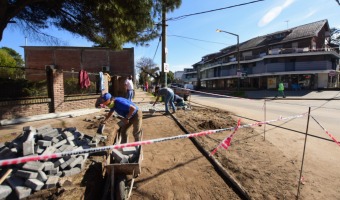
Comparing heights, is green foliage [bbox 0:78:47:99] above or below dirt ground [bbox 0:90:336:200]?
above

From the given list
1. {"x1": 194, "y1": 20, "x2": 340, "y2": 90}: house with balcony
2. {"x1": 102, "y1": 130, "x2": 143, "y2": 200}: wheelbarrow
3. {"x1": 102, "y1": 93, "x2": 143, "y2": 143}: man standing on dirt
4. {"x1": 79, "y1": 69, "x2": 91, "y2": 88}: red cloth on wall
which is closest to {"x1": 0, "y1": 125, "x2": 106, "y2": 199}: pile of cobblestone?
{"x1": 102, "y1": 130, "x2": 143, "y2": 200}: wheelbarrow

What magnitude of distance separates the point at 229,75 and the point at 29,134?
48730mm

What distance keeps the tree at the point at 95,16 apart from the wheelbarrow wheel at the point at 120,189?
6585mm

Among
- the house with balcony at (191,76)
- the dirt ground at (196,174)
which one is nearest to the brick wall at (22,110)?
the dirt ground at (196,174)

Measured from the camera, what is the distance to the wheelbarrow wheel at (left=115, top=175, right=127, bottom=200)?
12.6ft

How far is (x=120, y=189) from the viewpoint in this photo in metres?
3.89

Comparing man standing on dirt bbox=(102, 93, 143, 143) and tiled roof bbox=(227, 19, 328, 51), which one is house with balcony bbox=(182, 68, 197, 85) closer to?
tiled roof bbox=(227, 19, 328, 51)

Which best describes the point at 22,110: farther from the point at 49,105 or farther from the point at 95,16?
the point at 95,16

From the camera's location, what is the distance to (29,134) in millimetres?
4379

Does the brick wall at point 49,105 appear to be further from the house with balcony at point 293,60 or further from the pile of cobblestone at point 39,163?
the house with balcony at point 293,60

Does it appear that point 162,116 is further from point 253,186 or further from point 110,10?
point 253,186

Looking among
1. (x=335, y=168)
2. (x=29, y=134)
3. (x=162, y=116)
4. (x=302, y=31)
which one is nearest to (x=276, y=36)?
(x=302, y=31)

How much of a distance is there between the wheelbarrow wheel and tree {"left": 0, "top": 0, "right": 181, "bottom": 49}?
21.6 ft

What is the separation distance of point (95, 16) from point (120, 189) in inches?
318
